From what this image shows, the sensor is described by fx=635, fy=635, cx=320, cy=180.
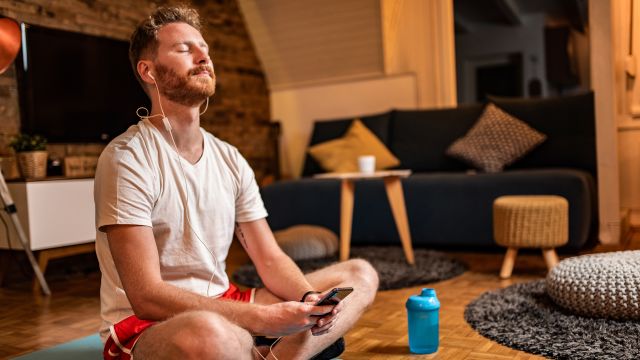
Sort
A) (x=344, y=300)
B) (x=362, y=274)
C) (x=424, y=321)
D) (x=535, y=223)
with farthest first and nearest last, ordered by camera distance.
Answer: (x=535, y=223) → (x=424, y=321) → (x=362, y=274) → (x=344, y=300)

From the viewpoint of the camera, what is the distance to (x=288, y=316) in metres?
1.29

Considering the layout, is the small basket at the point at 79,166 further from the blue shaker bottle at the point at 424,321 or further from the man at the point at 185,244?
the blue shaker bottle at the point at 424,321

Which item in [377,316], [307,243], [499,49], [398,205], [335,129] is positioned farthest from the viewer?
[499,49]

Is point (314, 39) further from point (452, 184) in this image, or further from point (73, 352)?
point (73, 352)

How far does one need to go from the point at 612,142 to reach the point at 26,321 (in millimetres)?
3214

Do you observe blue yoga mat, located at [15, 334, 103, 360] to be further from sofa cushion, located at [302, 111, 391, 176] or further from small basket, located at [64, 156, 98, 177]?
sofa cushion, located at [302, 111, 391, 176]

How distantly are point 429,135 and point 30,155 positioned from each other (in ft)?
8.34

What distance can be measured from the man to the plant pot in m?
2.03

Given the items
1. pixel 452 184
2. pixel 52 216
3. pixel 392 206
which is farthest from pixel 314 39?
pixel 52 216

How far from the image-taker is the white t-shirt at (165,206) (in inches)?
54.4

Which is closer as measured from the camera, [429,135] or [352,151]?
[429,135]

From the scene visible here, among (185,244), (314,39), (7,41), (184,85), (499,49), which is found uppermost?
(499,49)

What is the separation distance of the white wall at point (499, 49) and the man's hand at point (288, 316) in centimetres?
730

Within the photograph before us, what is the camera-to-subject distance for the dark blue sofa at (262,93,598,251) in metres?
3.52
